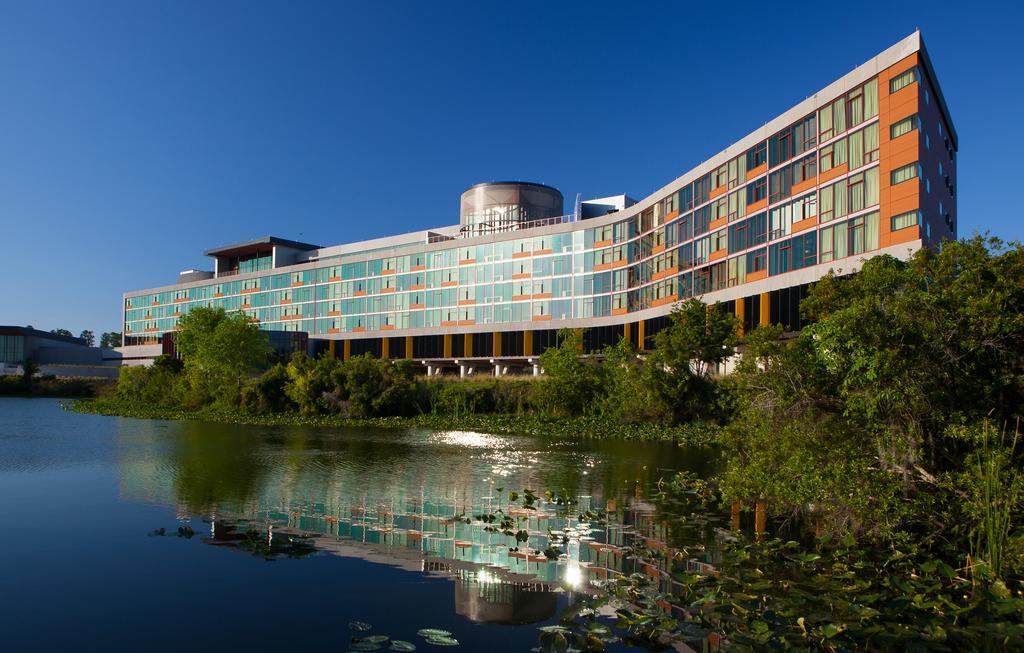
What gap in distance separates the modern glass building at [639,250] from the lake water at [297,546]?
1223cm

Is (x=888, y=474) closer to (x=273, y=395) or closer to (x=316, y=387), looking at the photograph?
(x=316, y=387)

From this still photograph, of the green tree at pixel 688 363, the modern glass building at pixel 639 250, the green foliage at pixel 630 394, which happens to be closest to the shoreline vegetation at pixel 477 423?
the green foliage at pixel 630 394

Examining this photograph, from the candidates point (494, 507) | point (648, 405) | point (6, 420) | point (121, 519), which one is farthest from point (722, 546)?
point (6, 420)

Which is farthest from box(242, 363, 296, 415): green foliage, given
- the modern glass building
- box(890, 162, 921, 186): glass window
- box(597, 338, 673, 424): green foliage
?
box(890, 162, 921, 186): glass window

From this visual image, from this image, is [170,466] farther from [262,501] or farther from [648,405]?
[648,405]

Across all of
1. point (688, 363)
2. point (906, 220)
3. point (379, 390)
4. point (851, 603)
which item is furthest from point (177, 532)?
point (906, 220)

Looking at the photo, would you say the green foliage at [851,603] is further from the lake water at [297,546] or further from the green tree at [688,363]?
the green tree at [688,363]

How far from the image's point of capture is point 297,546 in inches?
537

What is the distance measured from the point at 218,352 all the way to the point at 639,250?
145 ft

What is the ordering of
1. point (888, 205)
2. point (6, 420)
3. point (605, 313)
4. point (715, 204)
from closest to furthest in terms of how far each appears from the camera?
point (888, 205) < point (6, 420) < point (715, 204) < point (605, 313)

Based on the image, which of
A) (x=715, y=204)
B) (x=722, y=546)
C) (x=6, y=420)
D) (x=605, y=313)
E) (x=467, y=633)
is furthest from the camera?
(x=605, y=313)

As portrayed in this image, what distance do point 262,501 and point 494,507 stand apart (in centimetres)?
601

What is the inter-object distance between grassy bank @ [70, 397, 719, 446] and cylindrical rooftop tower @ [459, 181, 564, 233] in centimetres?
4975

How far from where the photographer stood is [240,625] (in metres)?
9.55
